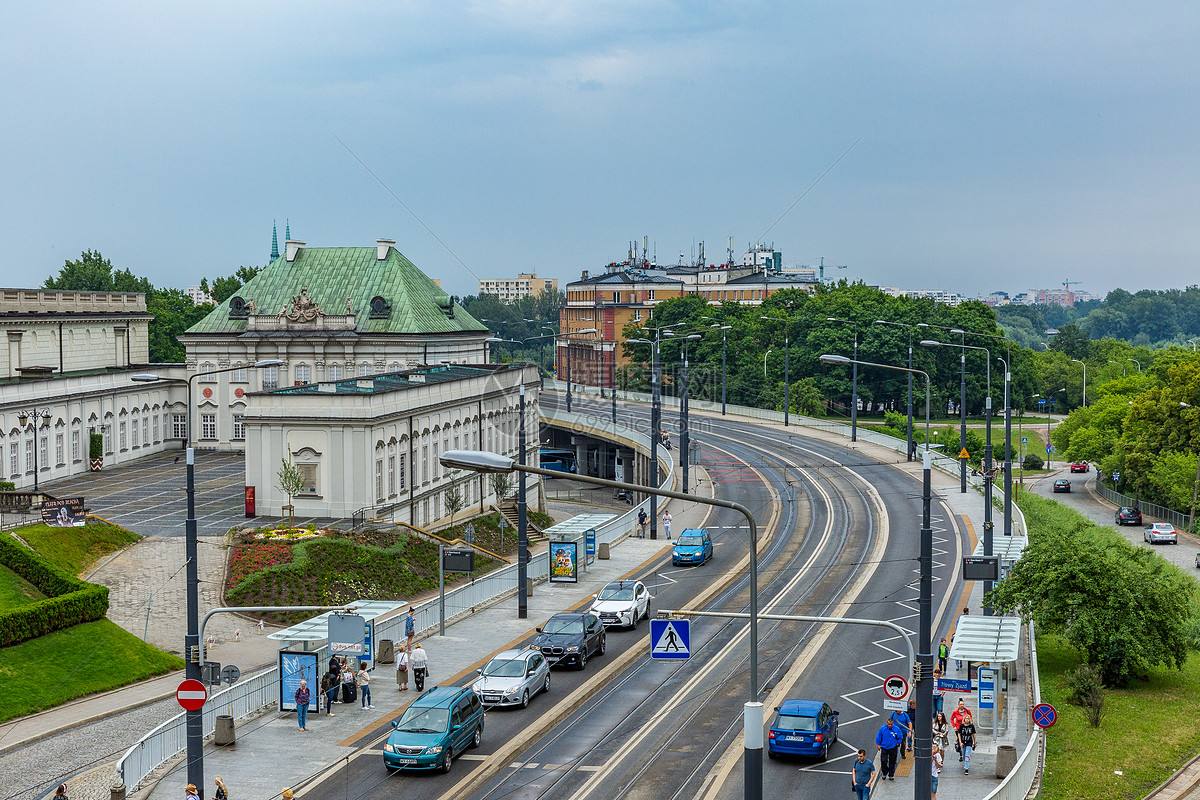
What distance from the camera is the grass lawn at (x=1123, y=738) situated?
36.4m

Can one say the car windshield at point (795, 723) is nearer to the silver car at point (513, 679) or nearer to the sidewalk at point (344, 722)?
the silver car at point (513, 679)

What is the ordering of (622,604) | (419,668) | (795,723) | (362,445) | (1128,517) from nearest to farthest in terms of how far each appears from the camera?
(795,723)
(419,668)
(622,604)
(362,445)
(1128,517)

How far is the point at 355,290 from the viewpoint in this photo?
350ft

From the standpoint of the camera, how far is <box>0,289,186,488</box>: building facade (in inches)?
2886

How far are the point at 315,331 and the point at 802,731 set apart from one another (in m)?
69.9

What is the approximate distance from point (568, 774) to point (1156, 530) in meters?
63.6

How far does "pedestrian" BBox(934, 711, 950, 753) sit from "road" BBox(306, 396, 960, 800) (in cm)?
209

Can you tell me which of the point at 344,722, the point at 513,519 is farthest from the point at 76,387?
the point at 344,722

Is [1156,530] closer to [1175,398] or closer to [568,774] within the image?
[1175,398]

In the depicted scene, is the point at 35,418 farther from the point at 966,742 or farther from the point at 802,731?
the point at 966,742

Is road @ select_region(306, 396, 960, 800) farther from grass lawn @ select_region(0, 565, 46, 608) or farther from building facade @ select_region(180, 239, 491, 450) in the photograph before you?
building facade @ select_region(180, 239, 491, 450)

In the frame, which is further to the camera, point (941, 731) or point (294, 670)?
point (294, 670)

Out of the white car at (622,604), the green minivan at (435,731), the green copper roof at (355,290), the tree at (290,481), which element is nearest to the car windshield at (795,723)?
the green minivan at (435,731)

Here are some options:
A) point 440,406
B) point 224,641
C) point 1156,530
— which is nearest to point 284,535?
point 224,641
